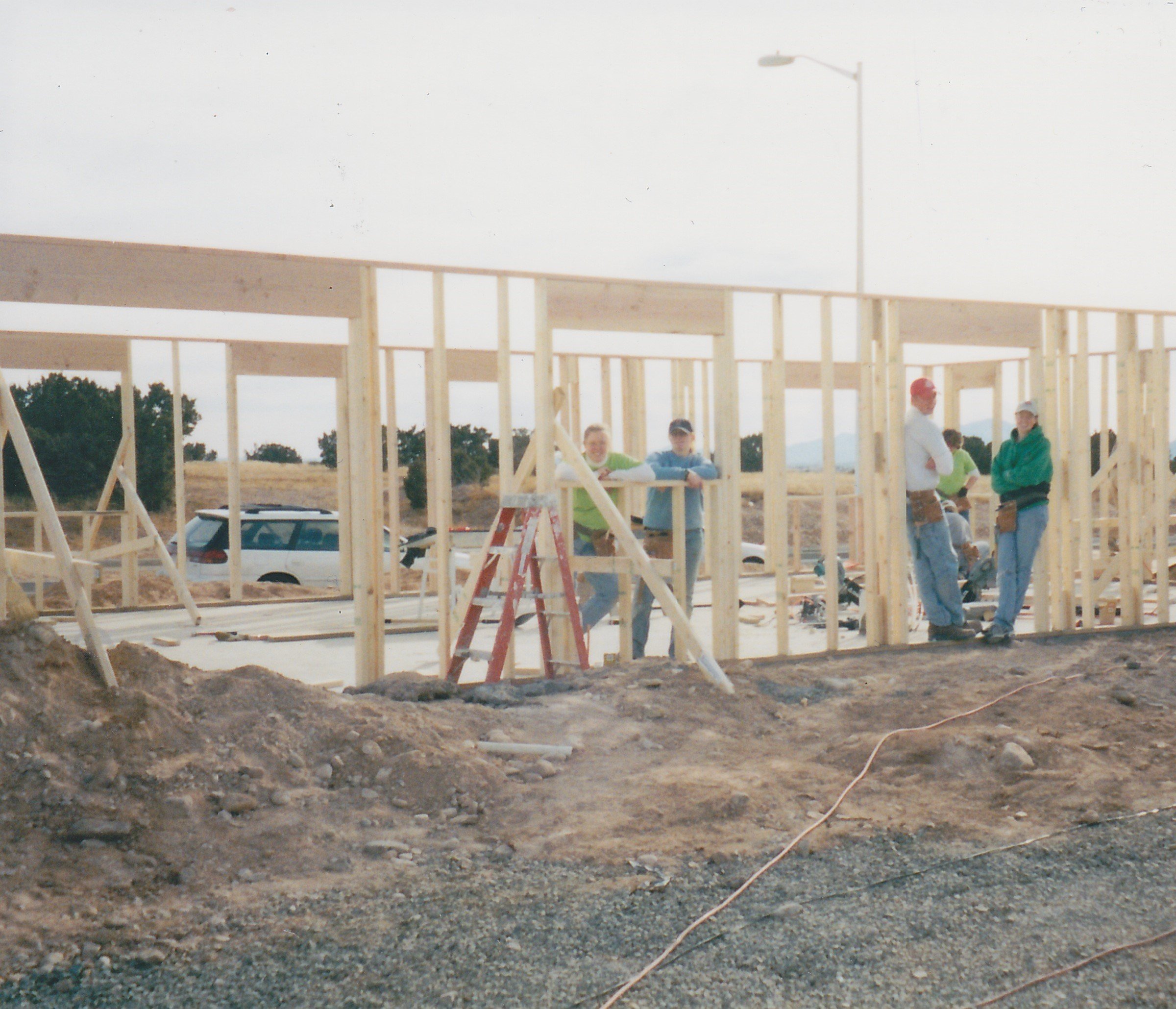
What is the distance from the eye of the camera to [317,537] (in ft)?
45.4

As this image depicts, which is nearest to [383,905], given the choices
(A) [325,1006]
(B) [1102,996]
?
(A) [325,1006]

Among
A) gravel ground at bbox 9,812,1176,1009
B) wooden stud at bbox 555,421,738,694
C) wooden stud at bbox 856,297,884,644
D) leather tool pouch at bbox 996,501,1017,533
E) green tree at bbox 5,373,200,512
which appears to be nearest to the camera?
gravel ground at bbox 9,812,1176,1009

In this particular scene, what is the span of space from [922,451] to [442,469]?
150 inches

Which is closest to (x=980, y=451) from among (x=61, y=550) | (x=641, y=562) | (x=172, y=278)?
(x=641, y=562)

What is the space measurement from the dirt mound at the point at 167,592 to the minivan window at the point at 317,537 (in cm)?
52

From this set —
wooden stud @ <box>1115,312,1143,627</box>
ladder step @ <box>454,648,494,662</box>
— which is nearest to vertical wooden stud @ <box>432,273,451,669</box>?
ladder step @ <box>454,648,494,662</box>

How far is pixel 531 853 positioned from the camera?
4.10 metres

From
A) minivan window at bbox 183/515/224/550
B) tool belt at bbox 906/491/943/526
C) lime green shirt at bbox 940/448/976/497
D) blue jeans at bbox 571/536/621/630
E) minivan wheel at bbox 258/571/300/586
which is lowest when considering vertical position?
minivan wheel at bbox 258/571/300/586

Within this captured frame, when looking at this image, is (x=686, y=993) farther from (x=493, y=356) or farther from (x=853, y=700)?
(x=493, y=356)

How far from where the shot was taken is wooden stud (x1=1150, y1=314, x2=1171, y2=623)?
9.57m

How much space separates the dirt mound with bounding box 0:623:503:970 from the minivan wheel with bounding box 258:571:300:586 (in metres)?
8.74

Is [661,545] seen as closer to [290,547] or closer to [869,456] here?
[869,456]

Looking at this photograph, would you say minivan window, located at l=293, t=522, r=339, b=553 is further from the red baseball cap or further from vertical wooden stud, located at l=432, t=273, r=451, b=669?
the red baseball cap

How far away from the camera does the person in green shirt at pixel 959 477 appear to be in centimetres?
1113
